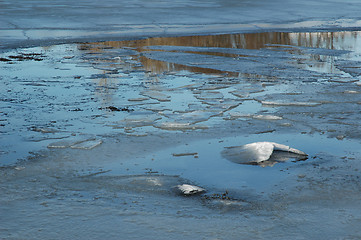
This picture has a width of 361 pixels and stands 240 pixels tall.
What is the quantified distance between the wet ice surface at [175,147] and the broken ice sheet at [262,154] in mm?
75

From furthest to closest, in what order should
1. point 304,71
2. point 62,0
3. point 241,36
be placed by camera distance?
point 62,0 < point 241,36 < point 304,71

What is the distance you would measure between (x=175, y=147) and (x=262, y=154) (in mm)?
659

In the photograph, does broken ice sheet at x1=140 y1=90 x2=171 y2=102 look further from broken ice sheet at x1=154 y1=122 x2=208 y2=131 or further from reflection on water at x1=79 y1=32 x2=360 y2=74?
reflection on water at x1=79 y1=32 x2=360 y2=74

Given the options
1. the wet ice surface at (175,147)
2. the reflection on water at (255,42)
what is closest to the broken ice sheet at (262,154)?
the wet ice surface at (175,147)

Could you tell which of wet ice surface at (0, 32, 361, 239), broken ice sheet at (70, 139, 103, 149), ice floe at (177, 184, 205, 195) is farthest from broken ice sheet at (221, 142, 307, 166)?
broken ice sheet at (70, 139, 103, 149)

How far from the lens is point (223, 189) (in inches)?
120

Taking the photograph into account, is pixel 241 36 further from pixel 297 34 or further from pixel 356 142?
pixel 356 142

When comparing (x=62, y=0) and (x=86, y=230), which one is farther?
(x=62, y=0)

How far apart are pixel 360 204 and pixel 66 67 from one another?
17.9 ft

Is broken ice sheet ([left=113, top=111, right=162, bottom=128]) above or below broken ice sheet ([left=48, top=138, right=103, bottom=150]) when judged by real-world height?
below

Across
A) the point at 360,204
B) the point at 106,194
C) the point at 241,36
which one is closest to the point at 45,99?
the point at 106,194

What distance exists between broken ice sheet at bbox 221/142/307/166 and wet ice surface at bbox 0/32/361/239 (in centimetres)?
7

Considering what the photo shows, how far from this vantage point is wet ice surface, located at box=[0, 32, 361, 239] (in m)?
2.61

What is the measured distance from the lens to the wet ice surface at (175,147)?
8.55ft
